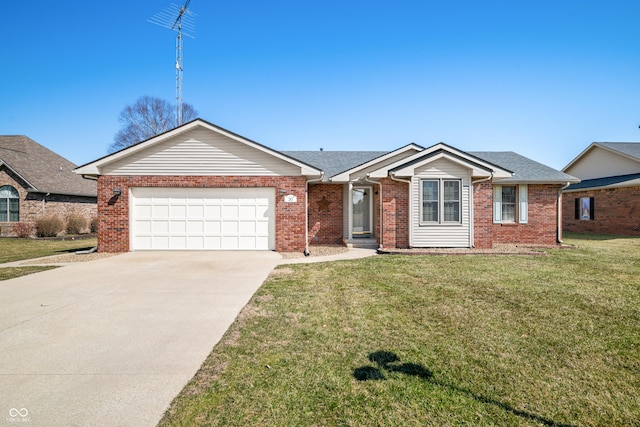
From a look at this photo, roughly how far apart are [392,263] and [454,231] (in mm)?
3943

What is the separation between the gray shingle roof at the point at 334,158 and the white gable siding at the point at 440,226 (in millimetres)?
4927

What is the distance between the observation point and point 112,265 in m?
9.06

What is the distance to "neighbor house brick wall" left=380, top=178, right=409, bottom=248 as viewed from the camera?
1190 cm

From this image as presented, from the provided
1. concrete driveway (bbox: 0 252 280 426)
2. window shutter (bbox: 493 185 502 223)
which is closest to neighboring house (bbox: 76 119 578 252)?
window shutter (bbox: 493 185 502 223)

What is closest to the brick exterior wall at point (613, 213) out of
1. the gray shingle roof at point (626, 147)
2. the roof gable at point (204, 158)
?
the gray shingle roof at point (626, 147)

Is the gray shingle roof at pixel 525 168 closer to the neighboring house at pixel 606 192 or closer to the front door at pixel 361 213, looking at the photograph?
the front door at pixel 361 213

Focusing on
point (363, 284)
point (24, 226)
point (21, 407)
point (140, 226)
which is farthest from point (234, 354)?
point (24, 226)

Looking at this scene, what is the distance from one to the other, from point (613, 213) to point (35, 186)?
3529 cm

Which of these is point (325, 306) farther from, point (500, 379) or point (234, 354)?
point (500, 379)

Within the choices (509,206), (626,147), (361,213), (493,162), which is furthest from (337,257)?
(626,147)

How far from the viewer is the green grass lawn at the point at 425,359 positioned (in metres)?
2.55

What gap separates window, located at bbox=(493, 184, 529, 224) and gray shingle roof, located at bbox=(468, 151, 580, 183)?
638mm

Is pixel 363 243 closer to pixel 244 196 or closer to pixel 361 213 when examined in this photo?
pixel 361 213

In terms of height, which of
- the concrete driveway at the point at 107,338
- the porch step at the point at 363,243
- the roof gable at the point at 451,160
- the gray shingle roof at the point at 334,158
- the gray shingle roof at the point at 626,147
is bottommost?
the concrete driveway at the point at 107,338
